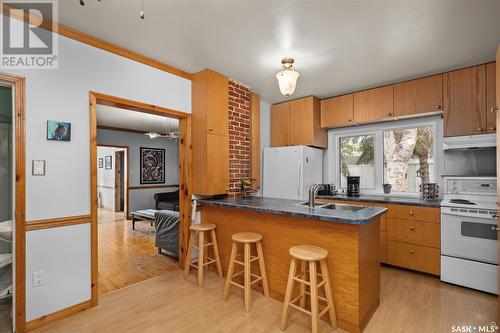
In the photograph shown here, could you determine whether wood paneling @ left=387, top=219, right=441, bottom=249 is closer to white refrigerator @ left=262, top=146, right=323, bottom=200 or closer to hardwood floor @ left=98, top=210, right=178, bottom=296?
white refrigerator @ left=262, top=146, right=323, bottom=200

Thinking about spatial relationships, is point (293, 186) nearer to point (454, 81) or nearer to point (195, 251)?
point (195, 251)

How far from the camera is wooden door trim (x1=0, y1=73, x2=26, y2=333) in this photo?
1.93 m

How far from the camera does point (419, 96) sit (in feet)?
10.6

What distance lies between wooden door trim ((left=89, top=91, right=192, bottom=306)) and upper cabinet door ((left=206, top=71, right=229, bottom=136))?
1.09 feet

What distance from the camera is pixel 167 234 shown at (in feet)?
12.0

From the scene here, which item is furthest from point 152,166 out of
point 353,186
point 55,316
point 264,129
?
point 353,186

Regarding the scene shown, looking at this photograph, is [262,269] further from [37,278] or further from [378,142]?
[378,142]

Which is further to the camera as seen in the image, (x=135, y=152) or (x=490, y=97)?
(x=135, y=152)

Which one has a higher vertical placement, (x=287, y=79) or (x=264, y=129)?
(x=287, y=79)

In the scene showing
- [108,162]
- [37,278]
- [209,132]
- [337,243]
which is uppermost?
[209,132]

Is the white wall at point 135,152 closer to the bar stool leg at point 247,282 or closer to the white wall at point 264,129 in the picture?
the white wall at point 264,129

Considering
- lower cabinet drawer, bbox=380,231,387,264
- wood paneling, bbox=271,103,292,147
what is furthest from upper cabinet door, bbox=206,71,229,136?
lower cabinet drawer, bbox=380,231,387,264

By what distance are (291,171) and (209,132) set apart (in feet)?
4.98

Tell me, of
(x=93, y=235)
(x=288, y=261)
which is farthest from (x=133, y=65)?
(x=288, y=261)
